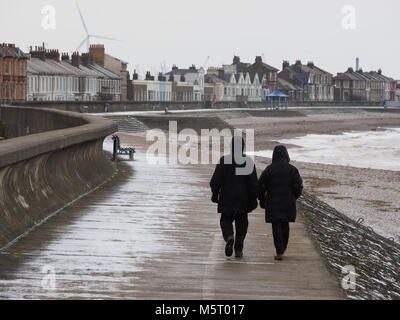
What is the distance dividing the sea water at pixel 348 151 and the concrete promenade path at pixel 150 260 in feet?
121

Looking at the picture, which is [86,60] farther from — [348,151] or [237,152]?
[237,152]

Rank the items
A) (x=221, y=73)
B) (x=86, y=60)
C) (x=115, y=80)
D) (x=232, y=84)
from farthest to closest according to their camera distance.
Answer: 1. (x=221, y=73)
2. (x=232, y=84)
3. (x=115, y=80)
4. (x=86, y=60)

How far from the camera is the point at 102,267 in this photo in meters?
10.7

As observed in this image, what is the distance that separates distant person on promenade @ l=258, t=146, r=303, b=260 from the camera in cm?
1154

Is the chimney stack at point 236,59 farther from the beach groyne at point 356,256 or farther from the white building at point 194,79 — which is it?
the beach groyne at point 356,256

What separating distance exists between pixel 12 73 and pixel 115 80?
38.2 meters

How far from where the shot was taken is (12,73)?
87.9 meters

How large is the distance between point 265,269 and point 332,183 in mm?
28016

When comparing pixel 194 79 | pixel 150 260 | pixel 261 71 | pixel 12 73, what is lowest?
pixel 150 260

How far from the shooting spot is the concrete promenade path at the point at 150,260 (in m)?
9.52

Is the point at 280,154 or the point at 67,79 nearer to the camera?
the point at 280,154

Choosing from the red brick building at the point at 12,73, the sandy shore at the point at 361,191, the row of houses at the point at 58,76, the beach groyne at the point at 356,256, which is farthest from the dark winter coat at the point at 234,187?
the red brick building at the point at 12,73

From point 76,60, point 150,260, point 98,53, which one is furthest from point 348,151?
point 98,53
